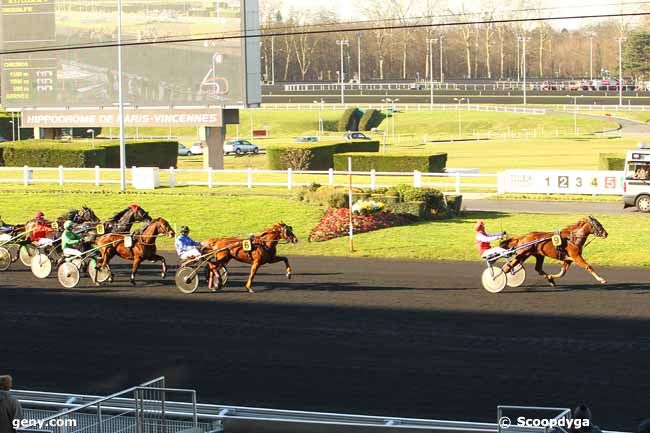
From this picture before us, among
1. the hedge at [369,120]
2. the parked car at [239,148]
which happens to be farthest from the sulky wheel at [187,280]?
the hedge at [369,120]

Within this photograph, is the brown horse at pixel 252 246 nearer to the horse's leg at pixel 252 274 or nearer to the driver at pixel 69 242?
the horse's leg at pixel 252 274

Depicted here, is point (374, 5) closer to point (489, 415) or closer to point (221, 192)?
point (221, 192)

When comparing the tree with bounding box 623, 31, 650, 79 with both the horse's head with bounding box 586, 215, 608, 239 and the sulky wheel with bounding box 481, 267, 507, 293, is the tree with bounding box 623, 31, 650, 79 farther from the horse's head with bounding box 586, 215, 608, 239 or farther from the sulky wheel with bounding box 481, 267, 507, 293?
the sulky wheel with bounding box 481, 267, 507, 293

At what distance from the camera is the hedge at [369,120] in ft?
302

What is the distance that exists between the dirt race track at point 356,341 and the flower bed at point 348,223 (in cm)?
564

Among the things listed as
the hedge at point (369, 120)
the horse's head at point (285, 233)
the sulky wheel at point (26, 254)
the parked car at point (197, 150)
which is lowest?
the sulky wheel at point (26, 254)

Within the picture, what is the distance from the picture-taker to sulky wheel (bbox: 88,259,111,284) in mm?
21828

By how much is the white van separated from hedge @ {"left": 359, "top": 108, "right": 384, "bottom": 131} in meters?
58.6

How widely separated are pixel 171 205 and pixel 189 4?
13.3m

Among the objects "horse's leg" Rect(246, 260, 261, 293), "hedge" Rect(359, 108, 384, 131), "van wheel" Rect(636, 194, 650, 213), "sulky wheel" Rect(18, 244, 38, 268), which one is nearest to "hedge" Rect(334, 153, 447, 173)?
"van wheel" Rect(636, 194, 650, 213)

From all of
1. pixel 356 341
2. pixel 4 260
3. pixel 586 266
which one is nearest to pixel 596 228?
pixel 586 266

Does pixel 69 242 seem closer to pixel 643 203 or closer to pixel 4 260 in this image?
pixel 4 260

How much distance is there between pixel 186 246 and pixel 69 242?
2.73 m

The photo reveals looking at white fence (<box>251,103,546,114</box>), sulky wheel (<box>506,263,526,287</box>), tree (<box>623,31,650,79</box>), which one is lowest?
sulky wheel (<box>506,263,526,287</box>)
